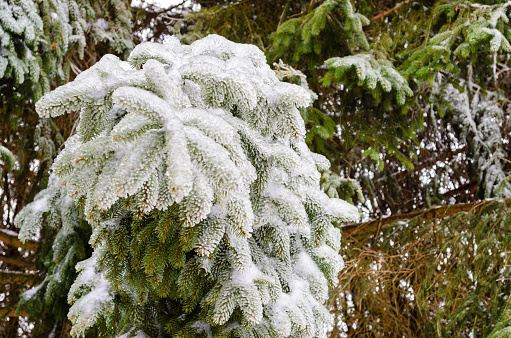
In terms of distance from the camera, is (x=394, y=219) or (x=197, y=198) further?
(x=394, y=219)

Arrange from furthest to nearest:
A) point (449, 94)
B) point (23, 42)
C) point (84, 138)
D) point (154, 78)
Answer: point (449, 94), point (23, 42), point (84, 138), point (154, 78)

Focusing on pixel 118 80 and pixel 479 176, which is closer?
pixel 118 80

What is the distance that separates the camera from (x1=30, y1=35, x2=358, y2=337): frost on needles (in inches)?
39.9

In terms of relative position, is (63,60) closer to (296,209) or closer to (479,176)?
(296,209)

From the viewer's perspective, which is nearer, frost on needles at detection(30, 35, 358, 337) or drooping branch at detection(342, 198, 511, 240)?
frost on needles at detection(30, 35, 358, 337)

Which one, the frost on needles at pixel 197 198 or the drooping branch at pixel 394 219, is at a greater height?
the drooping branch at pixel 394 219

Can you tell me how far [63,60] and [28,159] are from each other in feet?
5.02

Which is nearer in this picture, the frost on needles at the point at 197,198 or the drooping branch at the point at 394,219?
the frost on needles at the point at 197,198

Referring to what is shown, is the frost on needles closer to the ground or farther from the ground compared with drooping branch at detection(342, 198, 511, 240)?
closer to the ground

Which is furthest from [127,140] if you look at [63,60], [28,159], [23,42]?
[28,159]

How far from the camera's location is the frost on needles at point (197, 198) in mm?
1014

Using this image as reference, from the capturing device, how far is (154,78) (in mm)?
1135

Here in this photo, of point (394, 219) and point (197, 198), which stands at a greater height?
point (394, 219)

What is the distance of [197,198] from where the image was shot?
101 cm
